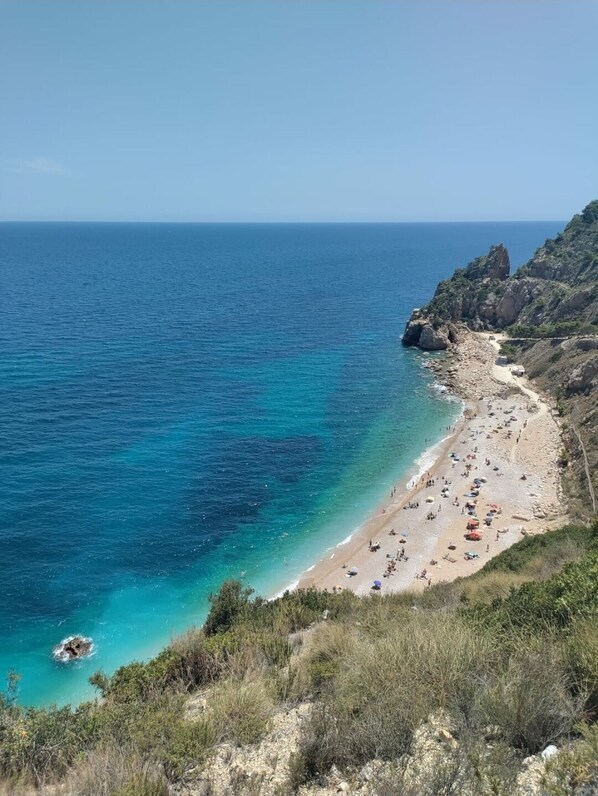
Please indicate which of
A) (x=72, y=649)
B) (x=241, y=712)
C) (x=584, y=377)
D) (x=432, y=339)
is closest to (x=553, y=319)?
(x=432, y=339)

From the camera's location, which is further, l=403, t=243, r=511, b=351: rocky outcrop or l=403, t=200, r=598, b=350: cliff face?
l=403, t=243, r=511, b=351: rocky outcrop

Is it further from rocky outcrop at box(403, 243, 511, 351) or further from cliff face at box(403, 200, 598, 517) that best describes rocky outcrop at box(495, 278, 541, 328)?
rocky outcrop at box(403, 243, 511, 351)

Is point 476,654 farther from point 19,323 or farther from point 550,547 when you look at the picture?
point 19,323

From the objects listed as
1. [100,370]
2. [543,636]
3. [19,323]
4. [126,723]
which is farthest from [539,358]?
[19,323]

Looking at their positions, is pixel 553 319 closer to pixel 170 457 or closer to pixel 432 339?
pixel 432 339

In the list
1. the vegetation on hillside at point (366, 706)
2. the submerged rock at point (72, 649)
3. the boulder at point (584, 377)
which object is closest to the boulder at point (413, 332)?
the boulder at point (584, 377)

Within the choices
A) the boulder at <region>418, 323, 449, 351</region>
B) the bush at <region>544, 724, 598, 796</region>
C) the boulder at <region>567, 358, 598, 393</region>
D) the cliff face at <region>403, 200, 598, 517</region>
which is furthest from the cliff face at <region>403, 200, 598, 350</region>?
the bush at <region>544, 724, 598, 796</region>

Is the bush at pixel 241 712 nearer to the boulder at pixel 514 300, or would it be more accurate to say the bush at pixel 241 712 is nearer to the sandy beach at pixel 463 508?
the sandy beach at pixel 463 508
